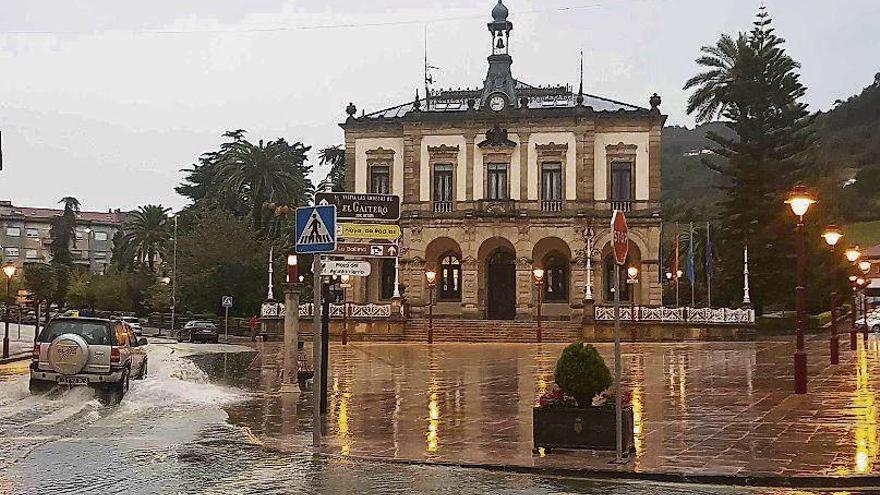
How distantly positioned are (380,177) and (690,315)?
1954cm

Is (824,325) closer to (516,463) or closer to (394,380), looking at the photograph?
(394,380)

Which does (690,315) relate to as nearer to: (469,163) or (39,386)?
(469,163)

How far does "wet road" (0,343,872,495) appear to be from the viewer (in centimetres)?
980

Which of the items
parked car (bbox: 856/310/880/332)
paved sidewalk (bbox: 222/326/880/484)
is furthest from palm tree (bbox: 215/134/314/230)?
paved sidewalk (bbox: 222/326/880/484)

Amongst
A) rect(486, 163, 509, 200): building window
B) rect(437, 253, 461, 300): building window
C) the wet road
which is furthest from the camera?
rect(437, 253, 461, 300): building window

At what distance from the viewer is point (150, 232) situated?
82.6 m

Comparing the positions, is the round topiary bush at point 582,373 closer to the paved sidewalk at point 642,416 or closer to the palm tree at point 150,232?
the paved sidewalk at point 642,416

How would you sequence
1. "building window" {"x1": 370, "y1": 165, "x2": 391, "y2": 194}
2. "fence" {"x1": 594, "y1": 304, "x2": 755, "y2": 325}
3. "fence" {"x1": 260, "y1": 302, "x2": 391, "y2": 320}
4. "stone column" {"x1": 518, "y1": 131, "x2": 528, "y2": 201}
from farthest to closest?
"building window" {"x1": 370, "y1": 165, "x2": 391, "y2": 194}, "stone column" {"x1": 518, "y1": 131, "x2": 528, "y2": 201}, "fence" {"x1": 260, "y1": 302, "x2": 391, "y2": 320}, "fence" {"x1": 594, "y1": 304, "x2": 755, "y2": 325}

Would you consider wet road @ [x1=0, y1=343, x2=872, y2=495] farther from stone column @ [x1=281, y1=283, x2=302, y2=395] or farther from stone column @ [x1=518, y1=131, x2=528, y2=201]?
stone column @ [x1=518, y1=131, x2=528, y2=201]

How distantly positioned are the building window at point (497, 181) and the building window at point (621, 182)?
5861mm

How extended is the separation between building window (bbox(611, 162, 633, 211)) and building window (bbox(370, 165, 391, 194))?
12.6 meters

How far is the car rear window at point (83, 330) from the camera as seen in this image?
1880 centimetres

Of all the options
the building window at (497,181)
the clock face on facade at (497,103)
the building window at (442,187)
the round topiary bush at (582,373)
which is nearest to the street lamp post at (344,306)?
the building window at (442,187)

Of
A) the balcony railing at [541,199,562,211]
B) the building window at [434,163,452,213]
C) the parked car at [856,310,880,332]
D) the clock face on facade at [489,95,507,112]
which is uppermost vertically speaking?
the clock face on facade at [489,95,507,112]
